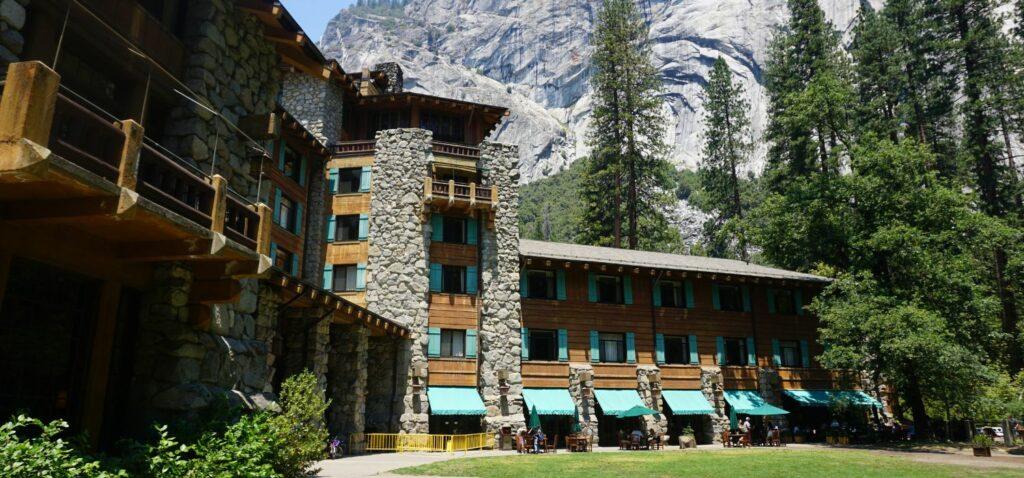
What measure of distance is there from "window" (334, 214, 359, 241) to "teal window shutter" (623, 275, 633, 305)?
14858 millimetres

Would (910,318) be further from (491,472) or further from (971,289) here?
(491,472)

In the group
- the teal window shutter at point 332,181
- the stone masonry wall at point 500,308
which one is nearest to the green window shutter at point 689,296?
the stone masonry wall at point 500,308

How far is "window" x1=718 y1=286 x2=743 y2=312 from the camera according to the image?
128 feet

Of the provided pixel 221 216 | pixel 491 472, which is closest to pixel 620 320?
pixel 491 472

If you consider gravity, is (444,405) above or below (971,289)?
below

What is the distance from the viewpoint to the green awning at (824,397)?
37688 millimetres

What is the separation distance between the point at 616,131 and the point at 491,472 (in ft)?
120

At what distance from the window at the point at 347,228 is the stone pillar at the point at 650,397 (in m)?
16.9

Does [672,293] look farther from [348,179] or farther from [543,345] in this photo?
[348,179]

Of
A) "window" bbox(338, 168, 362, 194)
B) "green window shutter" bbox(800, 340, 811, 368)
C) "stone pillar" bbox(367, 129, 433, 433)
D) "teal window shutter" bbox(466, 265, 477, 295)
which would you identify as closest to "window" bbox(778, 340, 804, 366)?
"green window shutter" bbox(800, 340, 811, 368)

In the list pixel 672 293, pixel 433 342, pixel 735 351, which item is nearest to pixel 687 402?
pixel 735 351

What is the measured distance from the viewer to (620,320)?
119 feet

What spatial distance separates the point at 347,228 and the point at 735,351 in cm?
2330

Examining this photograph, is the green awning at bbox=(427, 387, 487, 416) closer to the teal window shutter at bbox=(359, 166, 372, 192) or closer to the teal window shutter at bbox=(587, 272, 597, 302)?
the teal window shutter at bbox=(587, 272, 597, 302)
